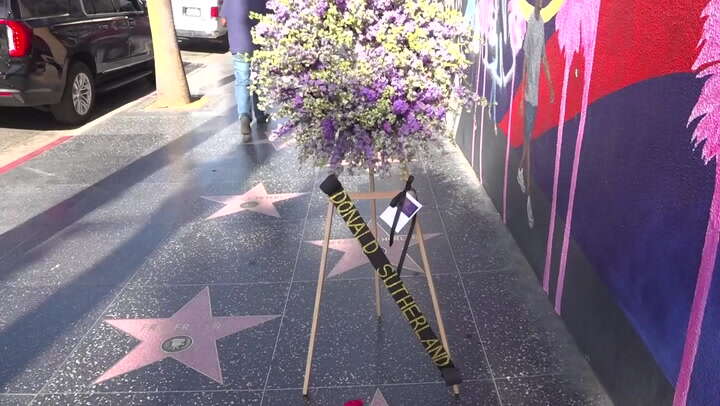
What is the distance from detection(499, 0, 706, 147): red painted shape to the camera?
6.67 ft

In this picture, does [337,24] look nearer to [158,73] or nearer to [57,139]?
[57,139]

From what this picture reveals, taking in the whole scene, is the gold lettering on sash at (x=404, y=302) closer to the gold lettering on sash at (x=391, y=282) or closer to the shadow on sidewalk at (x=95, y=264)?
the gold lettering on sash at (x=391, y=282)

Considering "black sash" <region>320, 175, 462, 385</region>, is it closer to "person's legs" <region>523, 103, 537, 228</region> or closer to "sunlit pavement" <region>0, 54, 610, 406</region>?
"sunlit pavement" <region>0, 54, 610, 406</region>

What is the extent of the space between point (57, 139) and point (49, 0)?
1858 mm

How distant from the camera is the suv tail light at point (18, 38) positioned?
6.91 meters

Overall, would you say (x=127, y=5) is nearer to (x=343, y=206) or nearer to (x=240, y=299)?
(x=240, y=299)

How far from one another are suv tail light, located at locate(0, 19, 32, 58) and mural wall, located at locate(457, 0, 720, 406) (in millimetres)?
5862

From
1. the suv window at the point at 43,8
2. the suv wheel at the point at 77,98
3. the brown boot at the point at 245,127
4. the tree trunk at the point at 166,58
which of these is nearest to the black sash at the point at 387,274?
the brown boot at the point at 245,127

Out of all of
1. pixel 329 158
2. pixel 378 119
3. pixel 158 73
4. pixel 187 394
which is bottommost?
pixel 187 394

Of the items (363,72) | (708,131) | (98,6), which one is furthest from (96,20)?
(708,131)

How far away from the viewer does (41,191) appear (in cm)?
574

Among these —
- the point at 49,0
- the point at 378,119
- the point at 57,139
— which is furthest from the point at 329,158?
the point at 49,0

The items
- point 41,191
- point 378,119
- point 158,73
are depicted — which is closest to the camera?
point 378,119

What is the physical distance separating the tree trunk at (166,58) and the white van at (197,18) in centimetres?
546
